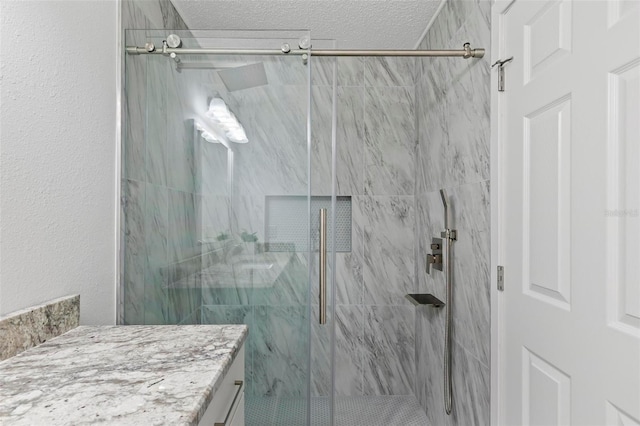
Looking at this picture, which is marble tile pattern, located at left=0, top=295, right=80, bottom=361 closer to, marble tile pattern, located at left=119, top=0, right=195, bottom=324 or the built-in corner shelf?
marble tile pattern, located at left=119, top=0, right=195, bottom=324

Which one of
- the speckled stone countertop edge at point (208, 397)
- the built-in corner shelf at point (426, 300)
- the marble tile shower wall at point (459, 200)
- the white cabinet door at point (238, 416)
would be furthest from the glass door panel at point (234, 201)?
the built-in corner shelf at point (426, 300)

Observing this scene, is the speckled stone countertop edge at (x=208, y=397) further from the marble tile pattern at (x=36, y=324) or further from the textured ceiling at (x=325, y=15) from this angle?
the textured ceiling at (x=325, y=15)

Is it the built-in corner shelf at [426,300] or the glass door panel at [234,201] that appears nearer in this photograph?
the glass door panel at [234,201]

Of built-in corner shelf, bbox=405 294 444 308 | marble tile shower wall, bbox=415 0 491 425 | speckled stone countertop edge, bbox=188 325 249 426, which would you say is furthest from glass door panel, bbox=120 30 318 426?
built-in corner shelf, bbox=405 294 444 308

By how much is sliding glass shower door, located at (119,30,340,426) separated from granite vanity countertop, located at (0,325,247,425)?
471 mm

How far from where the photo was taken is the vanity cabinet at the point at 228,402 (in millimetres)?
855

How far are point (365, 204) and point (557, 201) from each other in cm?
172

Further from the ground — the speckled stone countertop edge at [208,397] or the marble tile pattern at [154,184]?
the marble tile pattern at [154,184]

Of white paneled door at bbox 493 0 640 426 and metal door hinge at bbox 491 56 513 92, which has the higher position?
metal door hinge at bbox 491 56 513 92

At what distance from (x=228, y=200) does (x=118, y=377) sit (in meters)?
0.89

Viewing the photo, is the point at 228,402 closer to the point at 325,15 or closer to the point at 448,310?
the point at 448,310

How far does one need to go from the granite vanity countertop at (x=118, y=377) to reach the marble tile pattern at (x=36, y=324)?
2cm

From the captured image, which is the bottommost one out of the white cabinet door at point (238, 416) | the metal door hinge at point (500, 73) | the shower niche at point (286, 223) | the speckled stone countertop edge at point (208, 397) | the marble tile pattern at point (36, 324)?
the white cabinet door at point (238, 416)

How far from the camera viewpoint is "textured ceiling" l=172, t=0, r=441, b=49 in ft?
7.18
